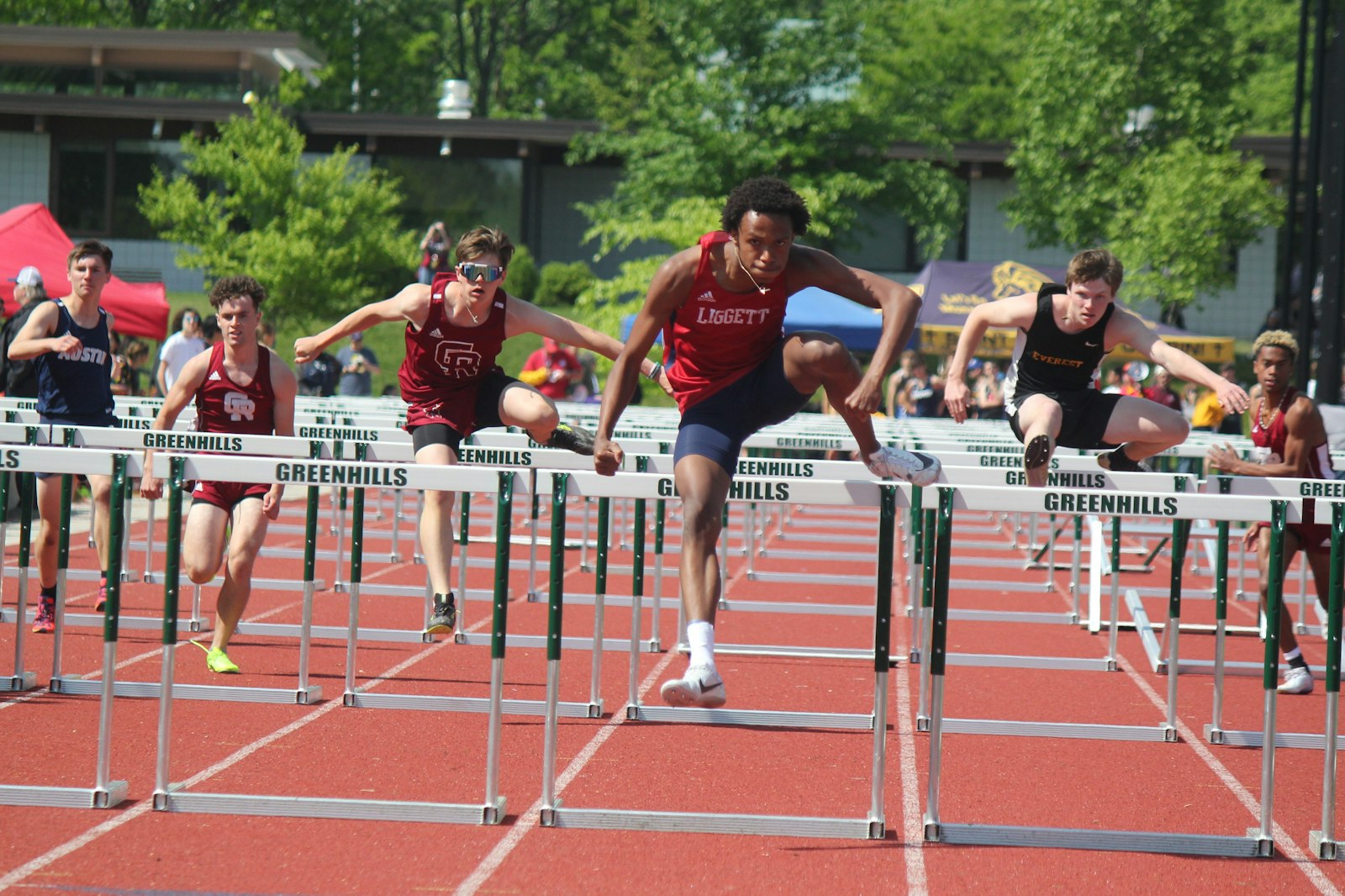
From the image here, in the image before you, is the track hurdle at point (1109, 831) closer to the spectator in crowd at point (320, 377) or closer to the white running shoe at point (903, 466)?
the white running shoe at point (903, 466)

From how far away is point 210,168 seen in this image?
28.0m

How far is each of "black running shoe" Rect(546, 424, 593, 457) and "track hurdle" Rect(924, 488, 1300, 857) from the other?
214cm

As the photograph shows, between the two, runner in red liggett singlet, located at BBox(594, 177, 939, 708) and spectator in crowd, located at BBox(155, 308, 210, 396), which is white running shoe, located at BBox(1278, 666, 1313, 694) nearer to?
runner in red liggett singlet, located at BBox(594, 177, 939, 708)

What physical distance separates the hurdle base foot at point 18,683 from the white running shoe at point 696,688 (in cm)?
374

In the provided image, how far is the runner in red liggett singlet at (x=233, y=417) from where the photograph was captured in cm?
707

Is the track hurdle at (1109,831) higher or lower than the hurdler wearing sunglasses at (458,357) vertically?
lower

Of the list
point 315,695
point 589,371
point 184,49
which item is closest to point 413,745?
point 315,695

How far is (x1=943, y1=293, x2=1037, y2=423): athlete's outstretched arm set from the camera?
6.59 metres

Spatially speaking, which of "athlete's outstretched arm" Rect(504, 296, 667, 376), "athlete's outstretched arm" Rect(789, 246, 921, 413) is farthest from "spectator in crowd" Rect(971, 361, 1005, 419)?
"athlete's outstretched arm" Rect(789, 246, 921, 413)

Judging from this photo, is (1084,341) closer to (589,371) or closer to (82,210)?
(589,371)

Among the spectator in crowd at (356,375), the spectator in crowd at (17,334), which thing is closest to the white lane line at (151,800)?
the spectator in crowd at (17,334)

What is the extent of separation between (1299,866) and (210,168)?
2626 centimetres

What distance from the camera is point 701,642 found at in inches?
202

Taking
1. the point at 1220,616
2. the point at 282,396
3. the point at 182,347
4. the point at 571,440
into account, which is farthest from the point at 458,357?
the point at 182,347
